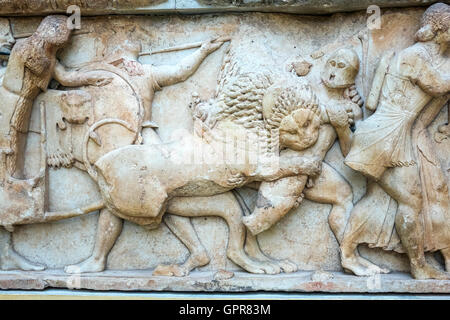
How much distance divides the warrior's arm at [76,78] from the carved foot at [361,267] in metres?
1.94

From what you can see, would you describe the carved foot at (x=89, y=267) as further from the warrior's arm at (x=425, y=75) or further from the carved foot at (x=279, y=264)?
the warrior's arm at (x=425, y=75)

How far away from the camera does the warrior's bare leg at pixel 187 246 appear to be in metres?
4.44

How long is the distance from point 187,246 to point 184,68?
45.9 inches

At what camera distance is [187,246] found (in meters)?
4.51

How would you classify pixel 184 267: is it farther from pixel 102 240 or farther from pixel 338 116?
pixel 338 116

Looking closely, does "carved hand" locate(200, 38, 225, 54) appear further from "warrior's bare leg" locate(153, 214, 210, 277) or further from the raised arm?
"warrior's bare leg" locate(153, 214, 210, 277)

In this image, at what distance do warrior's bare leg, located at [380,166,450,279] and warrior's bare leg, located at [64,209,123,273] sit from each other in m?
1.76

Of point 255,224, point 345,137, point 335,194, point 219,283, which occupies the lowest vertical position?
point 219,283

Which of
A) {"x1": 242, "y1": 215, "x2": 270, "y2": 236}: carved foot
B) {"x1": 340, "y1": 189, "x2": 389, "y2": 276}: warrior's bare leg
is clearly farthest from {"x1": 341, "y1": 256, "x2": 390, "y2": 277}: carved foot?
{"x1": 242, "y1": 215, "x2": 270, "y2": 236}: carved foot

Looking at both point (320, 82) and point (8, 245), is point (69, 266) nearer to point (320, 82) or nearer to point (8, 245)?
point (8, 245)

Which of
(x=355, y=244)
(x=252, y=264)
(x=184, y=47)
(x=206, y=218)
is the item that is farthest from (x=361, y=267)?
(x=184, y=47)

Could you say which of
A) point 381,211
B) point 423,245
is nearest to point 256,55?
point 381,211

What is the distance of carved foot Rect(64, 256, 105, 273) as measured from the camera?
452 centimetres

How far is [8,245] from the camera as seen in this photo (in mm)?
4648
